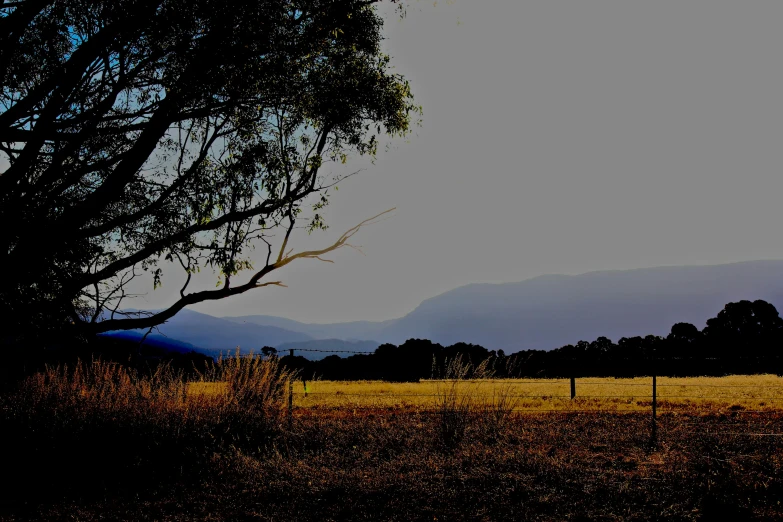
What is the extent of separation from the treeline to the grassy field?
1417cm

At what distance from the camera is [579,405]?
57.8ft

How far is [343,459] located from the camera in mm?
9141

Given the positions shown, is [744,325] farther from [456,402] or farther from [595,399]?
[456,402]

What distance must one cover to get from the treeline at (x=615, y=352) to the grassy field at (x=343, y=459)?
14170 millimetres

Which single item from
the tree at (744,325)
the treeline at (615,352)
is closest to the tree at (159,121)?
the treeline at (615,352)

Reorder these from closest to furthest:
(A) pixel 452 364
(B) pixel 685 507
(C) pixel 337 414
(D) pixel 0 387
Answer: (B) pixel 685 507 < (A) pixel 452 364 < (D) pixel 0 387 < (C) pixel 337 414

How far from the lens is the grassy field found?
22.7 ft

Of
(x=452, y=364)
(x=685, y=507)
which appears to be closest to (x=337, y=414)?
(x=452, y=364)

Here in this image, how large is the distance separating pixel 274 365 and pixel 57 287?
4.21 meters

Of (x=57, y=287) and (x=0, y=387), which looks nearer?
(x=57, y=287)

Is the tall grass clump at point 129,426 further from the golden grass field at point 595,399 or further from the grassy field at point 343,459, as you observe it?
the golden grass field at point 595,399

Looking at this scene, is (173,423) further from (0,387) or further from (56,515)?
(0,387)

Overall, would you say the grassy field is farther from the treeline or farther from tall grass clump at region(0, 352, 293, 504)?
the treeline

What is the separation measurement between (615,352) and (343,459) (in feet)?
117
